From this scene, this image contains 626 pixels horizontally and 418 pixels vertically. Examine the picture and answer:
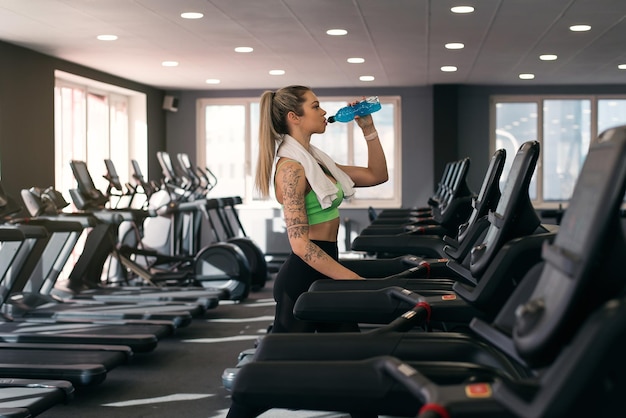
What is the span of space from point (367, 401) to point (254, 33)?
6.49 metres

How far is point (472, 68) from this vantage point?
34.4 ft

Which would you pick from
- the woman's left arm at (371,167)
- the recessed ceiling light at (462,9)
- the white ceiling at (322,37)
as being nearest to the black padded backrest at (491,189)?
the woman's left arm at (371,167)

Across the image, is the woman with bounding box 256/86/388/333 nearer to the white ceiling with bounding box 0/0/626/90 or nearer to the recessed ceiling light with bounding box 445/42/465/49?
the white ceiling with bounding box 0/0/626/90

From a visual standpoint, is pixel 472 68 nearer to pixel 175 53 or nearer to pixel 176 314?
pixel 175 53

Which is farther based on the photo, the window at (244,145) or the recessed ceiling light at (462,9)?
the window at (244,145)

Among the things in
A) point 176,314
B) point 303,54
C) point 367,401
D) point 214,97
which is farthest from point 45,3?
point 214,97

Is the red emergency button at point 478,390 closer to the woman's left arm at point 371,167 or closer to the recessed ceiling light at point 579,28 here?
the woman's left arm at point 371,167

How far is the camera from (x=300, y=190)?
290cm

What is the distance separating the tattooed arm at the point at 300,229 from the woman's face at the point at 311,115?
0.66 ft

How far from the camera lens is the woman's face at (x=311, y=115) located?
3031 millimetres

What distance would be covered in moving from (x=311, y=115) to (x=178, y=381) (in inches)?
87.1

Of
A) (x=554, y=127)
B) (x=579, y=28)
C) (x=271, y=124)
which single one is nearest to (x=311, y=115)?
(x=271, y=124)

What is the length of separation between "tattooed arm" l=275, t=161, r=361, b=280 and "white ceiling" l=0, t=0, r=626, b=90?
3.76 metres

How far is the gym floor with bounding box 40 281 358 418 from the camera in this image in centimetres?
406
